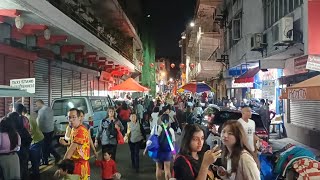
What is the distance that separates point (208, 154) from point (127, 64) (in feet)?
120

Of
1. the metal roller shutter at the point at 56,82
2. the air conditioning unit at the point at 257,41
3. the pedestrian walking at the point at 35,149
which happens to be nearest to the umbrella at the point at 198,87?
the air conditioning unit at the point at 257,41

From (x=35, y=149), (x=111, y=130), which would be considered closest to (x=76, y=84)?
(x=35, y=149)

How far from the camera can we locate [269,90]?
73.8 feet

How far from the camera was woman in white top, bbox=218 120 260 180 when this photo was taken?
4336mm

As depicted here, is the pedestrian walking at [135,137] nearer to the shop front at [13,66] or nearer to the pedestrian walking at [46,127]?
the pedestrian walking at [46,127]

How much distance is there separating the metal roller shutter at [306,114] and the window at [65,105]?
8.90 metres

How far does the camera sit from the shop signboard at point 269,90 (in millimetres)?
21967

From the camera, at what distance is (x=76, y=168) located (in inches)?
265

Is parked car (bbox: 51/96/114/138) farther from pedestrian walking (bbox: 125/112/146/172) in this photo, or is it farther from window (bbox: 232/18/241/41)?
window (bbox: 232/18/241/41)

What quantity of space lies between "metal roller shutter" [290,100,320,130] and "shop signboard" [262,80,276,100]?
86.7 inches

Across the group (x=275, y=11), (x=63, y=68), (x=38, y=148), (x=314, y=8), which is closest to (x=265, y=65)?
(x=275, y=11)

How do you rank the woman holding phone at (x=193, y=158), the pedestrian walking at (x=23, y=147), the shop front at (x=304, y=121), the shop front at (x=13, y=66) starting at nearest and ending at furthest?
the woman holding phone at (x=193, y=158) < the pedestrian walking at (x=23, y=147) < the shop front at (x=13, y=66) < the shop front at (x=304, y=121)

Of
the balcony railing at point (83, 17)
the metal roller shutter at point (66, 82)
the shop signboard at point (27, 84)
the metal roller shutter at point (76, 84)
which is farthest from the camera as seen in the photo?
the metal roller shutter at point (76, 84)

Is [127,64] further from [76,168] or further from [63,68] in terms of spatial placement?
[76,168]
